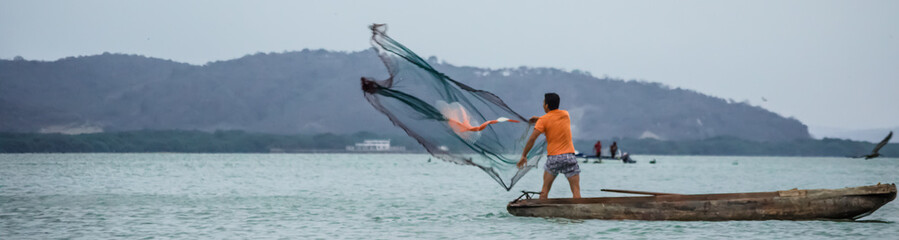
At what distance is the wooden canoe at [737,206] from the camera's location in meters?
15.6

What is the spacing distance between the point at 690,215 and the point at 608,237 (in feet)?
4.40

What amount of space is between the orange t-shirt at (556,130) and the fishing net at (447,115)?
2.82ft

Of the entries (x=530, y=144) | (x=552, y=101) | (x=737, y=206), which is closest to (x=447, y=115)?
(x=530, y=144)

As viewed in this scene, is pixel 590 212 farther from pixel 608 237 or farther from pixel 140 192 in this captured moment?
pixel 140 192

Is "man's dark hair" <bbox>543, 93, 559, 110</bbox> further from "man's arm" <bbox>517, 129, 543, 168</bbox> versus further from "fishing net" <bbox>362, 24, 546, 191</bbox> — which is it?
"fishing net" <bbox>362, 24, 546, 191</bbox>

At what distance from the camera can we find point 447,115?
15.5m

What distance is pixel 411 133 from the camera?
1513 centimetres

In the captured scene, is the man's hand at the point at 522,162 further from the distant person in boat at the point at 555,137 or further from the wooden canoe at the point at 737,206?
the wooden canoe at the point at 737,206

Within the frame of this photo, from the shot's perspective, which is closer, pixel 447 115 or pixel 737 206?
pixel 447 115

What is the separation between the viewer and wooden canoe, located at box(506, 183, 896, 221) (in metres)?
15.6

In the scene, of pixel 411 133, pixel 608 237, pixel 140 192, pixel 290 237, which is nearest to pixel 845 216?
pixel 608 237

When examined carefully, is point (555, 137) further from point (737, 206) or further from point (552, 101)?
point (737, 206)

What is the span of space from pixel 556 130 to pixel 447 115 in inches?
65.0

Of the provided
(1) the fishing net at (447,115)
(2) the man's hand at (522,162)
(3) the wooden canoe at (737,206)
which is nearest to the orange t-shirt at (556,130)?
(2) the man's hand at (522,162)
